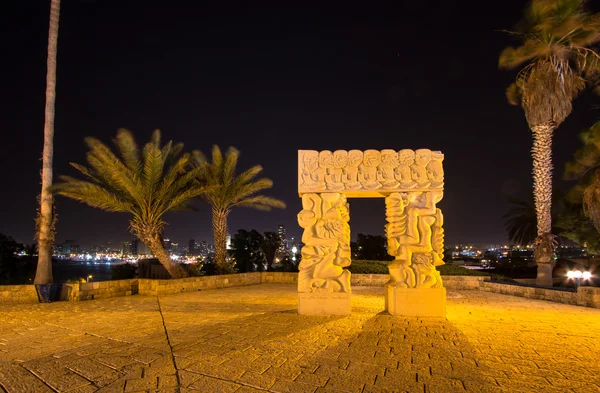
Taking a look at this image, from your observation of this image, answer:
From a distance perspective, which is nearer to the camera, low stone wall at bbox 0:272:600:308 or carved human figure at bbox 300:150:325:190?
carved human figure at bbox 300:150:325:190

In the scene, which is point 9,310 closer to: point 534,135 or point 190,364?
point 190,364

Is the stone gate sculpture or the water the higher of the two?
the stone gate sculpture

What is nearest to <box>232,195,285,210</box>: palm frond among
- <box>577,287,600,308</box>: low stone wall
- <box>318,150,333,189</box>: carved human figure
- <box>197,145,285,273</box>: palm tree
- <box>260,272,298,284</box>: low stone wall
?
<box>197,145,285,273</box>: palm tree

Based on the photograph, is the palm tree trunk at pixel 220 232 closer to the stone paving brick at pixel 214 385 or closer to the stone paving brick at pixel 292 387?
the stone paving brick at pixel 214 385

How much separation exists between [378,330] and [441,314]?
1.90 meters

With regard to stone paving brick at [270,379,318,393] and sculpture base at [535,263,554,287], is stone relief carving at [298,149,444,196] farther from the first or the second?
sculpture base at [535,263,554,287]

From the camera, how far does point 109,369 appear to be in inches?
155

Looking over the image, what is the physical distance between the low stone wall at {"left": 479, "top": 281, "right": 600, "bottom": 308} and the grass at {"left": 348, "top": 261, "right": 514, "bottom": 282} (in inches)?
44.4

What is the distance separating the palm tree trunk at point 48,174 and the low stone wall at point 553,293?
45.2ft

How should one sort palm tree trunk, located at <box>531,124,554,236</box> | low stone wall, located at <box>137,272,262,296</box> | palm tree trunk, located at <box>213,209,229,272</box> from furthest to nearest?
palm tree trunk, located at <box>213,209,229,272</box>
palm tree trunk, located at <box>531,124,554,236</box>
low stone wall, located at <box>137,272,262,296</box>

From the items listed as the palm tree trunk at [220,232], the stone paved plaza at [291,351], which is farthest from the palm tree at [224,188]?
the stone paved plaza at [291,351]

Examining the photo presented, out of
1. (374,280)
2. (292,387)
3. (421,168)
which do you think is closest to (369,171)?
(421,168)

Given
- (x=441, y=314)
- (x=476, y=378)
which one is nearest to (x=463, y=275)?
(x=441, y=314)

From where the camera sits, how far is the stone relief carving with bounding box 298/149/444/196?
23.8ft
